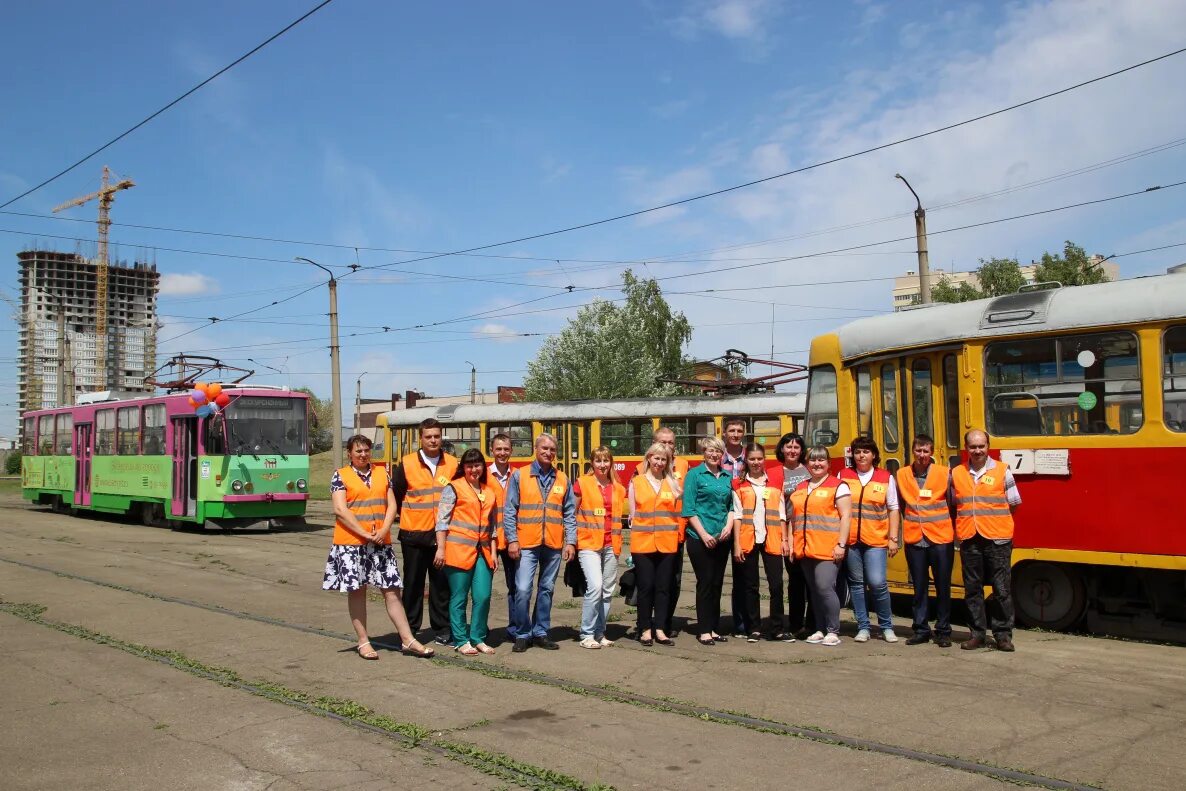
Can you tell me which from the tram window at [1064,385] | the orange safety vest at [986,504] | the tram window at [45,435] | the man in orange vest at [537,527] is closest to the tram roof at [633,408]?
the tram window at [1064,385]

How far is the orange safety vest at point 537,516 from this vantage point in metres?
8.49

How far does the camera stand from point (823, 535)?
8.80 m

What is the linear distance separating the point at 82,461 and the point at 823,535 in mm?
24712

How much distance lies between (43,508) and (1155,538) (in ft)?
108

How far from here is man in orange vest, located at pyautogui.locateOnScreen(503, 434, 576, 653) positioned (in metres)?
8.50

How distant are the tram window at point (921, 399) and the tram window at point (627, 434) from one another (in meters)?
12.1

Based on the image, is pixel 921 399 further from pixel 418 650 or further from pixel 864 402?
pixel 418 650

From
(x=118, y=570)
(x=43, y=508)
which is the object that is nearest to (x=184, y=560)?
(x=118, y=570)

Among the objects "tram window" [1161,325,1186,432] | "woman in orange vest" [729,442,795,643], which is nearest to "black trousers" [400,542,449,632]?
"woman in orange vest" [729,442,795,643]

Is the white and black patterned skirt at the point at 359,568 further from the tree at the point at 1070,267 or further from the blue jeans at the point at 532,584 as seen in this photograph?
the tree at the point at 1070,267

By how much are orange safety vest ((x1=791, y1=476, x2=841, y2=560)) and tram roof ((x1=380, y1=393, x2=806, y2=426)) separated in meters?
11.0

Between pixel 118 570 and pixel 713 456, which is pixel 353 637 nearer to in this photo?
pixel 713 456

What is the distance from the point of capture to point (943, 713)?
253 inches

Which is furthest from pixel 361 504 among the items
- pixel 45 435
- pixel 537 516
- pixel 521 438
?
pixel 45 435
